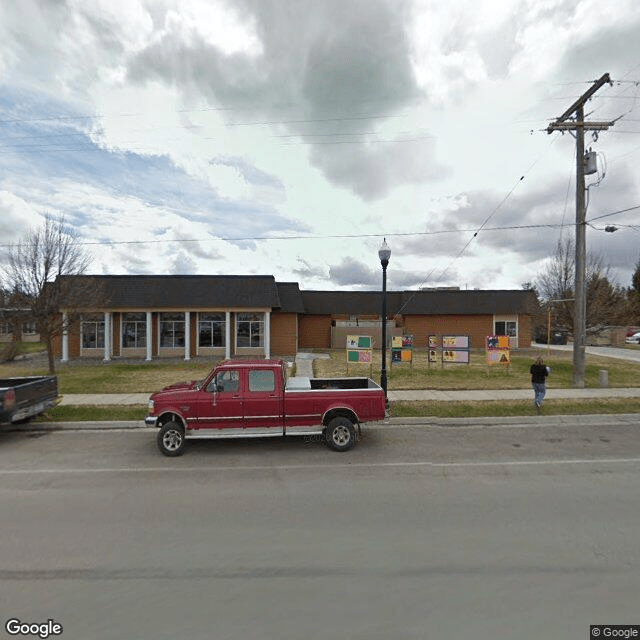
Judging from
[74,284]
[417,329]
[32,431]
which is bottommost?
[32,431]

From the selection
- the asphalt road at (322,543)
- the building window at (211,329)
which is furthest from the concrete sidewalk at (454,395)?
the building window at (211,329)

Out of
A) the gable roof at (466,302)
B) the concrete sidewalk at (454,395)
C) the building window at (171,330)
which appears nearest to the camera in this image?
the concrete sidewalk at (454,395)

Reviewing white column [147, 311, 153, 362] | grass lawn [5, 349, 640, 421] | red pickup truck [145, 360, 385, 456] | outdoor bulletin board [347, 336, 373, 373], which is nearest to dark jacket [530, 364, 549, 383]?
grass lawn [5, 349, 640, 421]

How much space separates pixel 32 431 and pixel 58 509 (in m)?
5.22

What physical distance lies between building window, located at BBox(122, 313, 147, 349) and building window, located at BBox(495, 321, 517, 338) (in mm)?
26842

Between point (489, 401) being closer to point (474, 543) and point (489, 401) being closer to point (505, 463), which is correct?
point (505, 463)

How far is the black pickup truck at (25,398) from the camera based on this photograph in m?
7.65

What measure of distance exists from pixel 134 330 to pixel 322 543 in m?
23.5

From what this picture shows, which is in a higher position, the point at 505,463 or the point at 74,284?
the point at 74,284

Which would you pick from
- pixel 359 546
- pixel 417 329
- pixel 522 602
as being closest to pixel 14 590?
pixel 359 546

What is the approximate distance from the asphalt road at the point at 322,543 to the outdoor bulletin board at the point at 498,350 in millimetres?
9371

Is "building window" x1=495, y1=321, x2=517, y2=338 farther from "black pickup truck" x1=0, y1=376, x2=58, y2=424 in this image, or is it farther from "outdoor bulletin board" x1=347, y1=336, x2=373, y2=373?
"black pickup truck" x1=0, y1=376, x2=58, y2=424

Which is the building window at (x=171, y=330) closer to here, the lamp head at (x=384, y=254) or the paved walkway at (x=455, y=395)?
the paved walkway at (x=455, y=395)

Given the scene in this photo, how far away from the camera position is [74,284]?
695 inches
